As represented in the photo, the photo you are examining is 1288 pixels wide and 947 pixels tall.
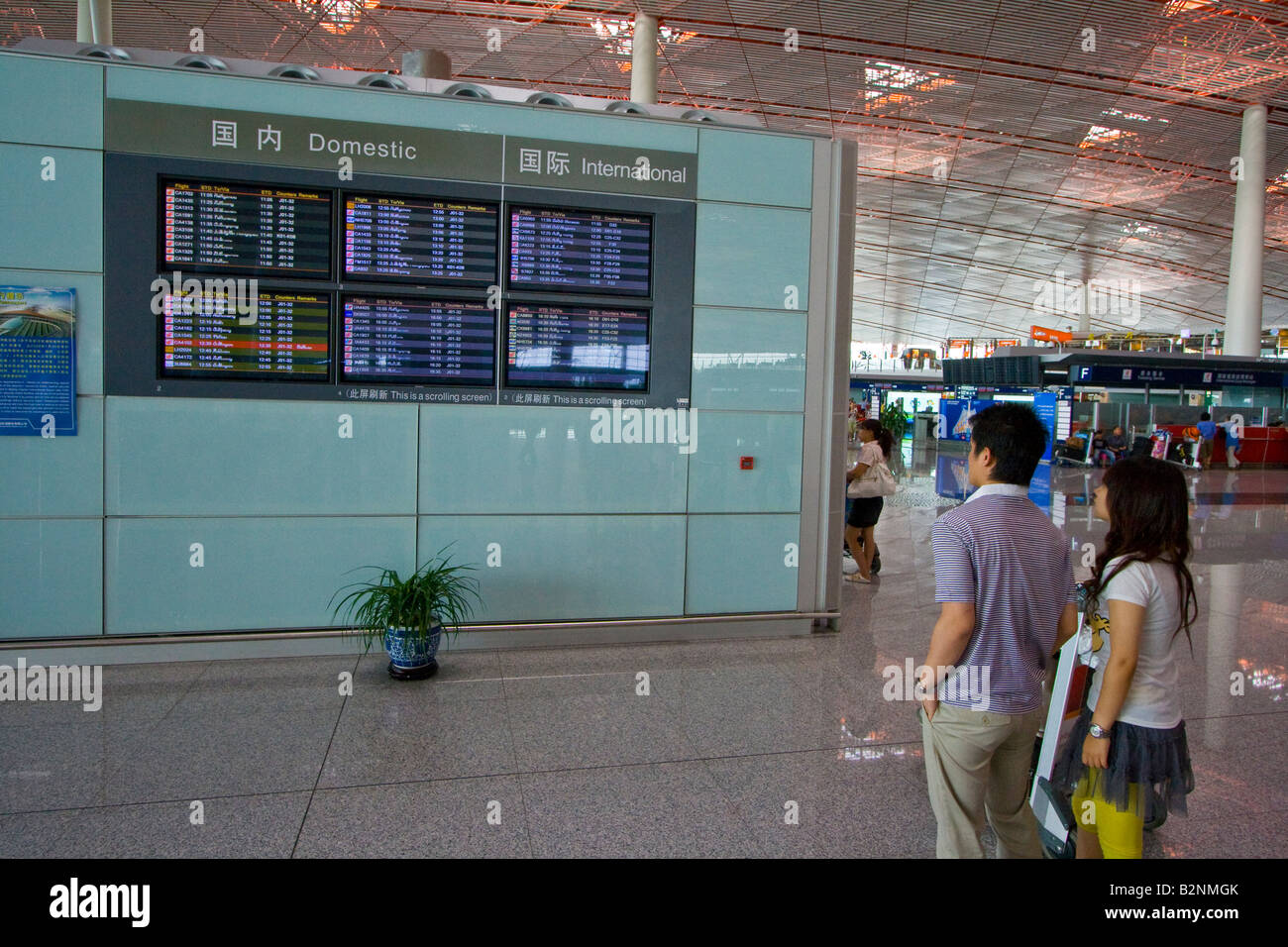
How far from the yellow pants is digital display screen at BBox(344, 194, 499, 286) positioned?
4.67 metres

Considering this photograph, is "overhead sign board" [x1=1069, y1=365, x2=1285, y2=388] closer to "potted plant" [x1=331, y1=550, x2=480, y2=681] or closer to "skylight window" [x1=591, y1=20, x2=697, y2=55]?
"skylight window" [x1=591, y1=20, x2=697, y2=55]

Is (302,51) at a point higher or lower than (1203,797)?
higher

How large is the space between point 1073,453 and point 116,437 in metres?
25.8

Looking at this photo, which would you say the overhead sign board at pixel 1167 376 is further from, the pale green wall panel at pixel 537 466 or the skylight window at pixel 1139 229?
the pale green wall panel at pixel 537 466

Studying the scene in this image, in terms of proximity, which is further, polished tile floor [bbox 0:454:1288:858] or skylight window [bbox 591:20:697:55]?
skylight window [bbox 591:20:697:55]

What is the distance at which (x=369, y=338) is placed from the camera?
5750 millimetres

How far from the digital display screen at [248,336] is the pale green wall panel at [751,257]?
8.69ft

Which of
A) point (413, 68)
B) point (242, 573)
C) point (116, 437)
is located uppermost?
point (413, 68)

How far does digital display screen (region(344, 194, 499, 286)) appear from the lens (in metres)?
5.70

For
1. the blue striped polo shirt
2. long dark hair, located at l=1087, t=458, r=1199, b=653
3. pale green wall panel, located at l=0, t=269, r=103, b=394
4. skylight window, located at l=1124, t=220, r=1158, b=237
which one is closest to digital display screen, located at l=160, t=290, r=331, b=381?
pale green wall panel, located at l=0, t=269, r=103, b=394

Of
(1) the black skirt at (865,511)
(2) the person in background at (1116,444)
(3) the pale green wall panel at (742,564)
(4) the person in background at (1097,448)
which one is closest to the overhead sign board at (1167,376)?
(2) the person in background at (1116,444)

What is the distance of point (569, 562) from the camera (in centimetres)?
616
